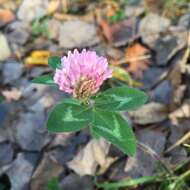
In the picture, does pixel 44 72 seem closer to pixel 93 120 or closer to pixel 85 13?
pixel 85 13

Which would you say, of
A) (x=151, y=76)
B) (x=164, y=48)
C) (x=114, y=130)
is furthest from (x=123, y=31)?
(x=114, y=130)

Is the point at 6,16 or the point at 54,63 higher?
the point at 54,63

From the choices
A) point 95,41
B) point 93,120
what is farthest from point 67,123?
point 95,41

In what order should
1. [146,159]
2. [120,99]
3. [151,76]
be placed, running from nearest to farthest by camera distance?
1. [120,99]
2. [146,159]
3. [151,76]

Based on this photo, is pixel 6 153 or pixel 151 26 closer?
pixel 6 153

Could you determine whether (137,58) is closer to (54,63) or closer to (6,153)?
(6,153)

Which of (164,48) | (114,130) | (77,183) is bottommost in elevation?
(77,183)
